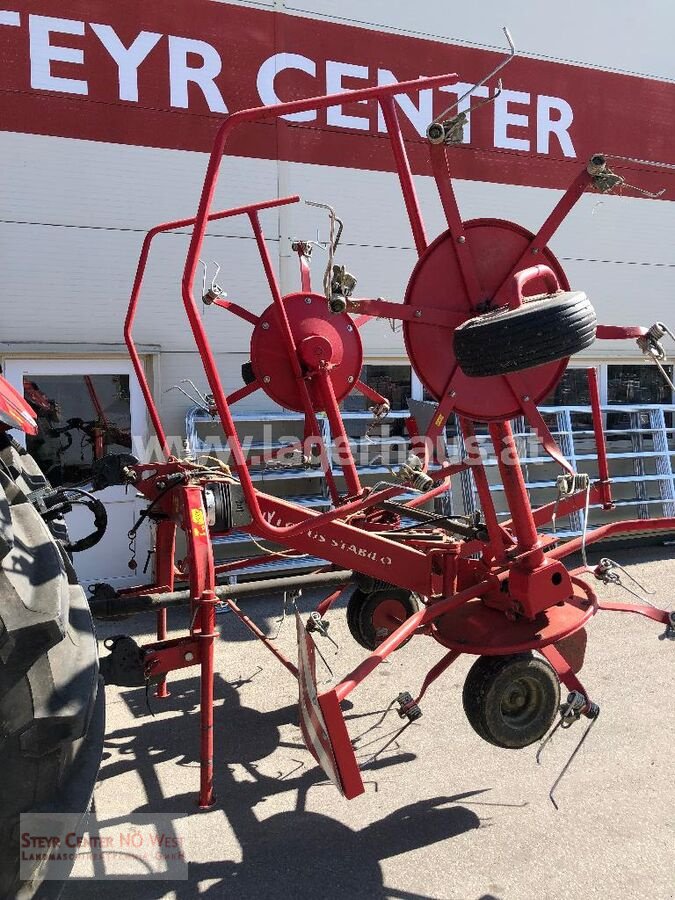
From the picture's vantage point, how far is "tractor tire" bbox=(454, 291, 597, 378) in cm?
221

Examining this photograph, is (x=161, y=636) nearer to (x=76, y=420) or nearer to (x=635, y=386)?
(x=76, y=420)

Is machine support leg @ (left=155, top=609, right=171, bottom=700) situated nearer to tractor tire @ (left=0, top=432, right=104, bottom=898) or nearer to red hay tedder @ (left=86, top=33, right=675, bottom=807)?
red hay tedder @ (left=86, top=33, right=675, bottom=807)

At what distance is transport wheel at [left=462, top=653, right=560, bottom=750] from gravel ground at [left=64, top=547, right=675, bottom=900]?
259 millimetres

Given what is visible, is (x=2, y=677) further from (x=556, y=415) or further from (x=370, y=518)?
(x=556, y=415)

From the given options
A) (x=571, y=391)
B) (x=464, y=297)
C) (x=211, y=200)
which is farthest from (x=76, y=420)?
(x=571, y=391)

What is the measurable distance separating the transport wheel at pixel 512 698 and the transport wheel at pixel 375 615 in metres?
1.19

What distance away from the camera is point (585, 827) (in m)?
2.72

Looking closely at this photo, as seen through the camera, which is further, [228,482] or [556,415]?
[556,415]

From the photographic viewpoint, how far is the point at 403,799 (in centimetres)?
297

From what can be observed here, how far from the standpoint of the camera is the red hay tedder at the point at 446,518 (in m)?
2.51

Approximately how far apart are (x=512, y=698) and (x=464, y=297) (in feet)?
5.67

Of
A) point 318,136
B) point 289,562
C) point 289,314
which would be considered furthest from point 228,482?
point 318,136

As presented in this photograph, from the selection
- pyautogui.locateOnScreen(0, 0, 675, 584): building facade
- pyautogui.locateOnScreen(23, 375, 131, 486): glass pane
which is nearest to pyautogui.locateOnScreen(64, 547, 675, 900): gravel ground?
pyautogui.locateOnScreen(23, 375, 131, 486): glass pane

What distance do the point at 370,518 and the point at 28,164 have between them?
3939 mm
